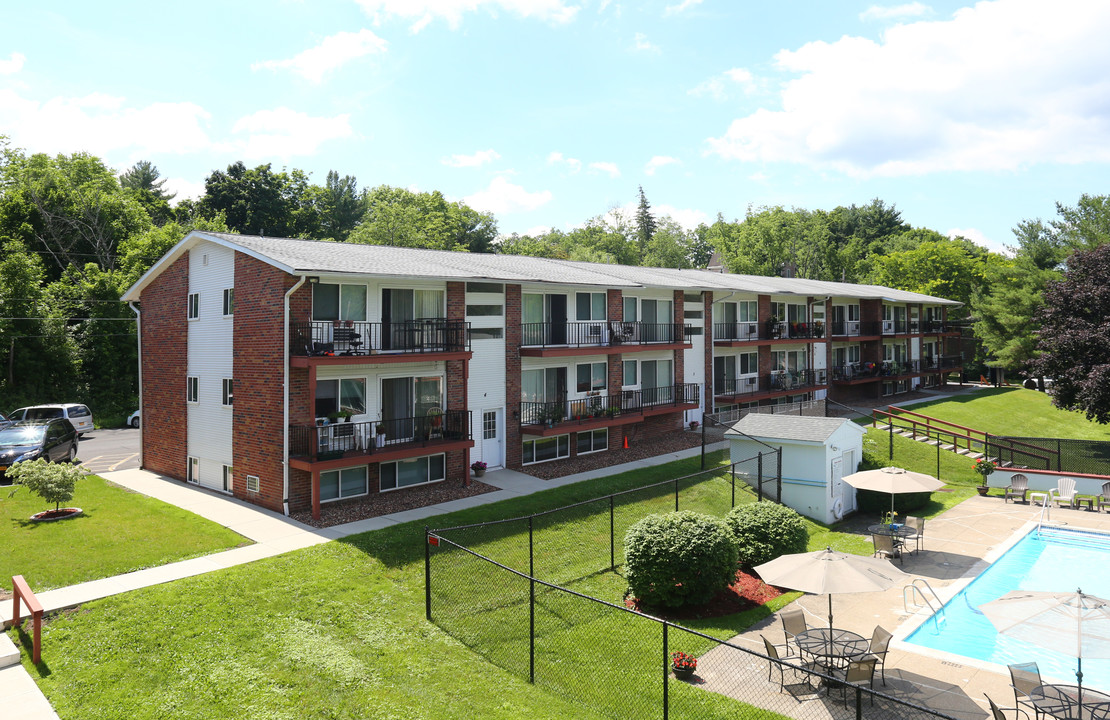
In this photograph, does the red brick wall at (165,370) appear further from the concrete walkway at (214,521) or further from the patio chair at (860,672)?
the patio chair at (860,672)

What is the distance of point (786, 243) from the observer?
72.2 m

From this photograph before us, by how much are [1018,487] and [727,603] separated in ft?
53.6

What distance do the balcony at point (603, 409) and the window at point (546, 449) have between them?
3.44 ft

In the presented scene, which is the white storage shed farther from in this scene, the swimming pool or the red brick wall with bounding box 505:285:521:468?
the red brick wall with bounding box 505:285:521:468

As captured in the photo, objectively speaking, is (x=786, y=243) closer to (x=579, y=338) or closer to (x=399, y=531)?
(x=579, y=338)

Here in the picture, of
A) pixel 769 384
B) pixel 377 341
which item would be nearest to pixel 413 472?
pixel 377 341

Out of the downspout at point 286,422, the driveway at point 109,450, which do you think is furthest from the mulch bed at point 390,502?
the driveway at point 109,450

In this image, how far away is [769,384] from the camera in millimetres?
35625

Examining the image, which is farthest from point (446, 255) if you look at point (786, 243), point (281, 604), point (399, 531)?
point (786, 243)

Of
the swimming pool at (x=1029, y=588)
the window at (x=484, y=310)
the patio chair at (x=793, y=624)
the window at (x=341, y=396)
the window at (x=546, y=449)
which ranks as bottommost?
the swimming pool at (x=1029, y=588)

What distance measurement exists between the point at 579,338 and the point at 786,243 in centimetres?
5327

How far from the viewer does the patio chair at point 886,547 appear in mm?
17172

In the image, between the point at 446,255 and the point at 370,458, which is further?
the point at 446,255

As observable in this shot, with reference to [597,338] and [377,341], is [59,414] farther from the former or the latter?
[597,338]
